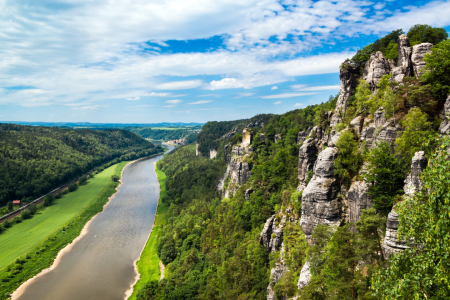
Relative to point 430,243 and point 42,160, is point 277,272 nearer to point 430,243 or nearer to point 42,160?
point 430,243

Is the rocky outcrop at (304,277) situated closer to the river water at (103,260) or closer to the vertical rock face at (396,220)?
the vertical rock face at (396,220)

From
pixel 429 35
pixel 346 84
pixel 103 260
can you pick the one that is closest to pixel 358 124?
pixel 346 84

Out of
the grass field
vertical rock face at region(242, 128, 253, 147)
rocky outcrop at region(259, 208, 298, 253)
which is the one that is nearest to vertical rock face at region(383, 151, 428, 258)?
rocky outcrop at region(259, 208, 298, 253)

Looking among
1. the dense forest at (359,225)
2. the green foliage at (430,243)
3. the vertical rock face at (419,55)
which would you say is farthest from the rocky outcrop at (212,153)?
the green foliage at (430,243)

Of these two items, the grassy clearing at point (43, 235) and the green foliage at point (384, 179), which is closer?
the green foliage at point (384, 179)

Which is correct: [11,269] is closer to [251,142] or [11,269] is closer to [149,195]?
[149,195]

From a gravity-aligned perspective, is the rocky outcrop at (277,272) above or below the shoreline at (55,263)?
above

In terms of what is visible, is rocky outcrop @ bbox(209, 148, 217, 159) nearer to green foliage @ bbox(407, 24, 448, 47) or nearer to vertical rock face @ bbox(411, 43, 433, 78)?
green foliage @ bbox(407, 24, 448, 47)
